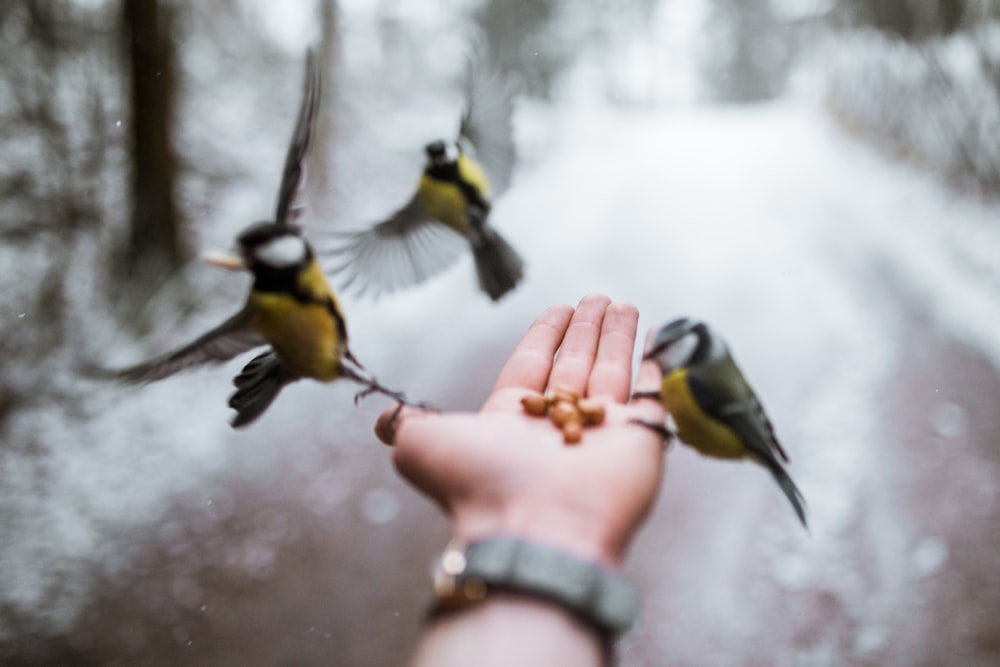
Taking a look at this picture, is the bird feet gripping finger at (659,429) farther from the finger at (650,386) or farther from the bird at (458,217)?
the bird at (458,217)

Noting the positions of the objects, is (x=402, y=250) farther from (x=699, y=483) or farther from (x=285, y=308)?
(x=699, y=483)

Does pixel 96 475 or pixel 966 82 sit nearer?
pixel 96 475

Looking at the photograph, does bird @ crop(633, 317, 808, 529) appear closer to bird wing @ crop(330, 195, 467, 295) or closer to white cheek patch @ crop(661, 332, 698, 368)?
white cheek patch @ crop(661, 332, 698, 368)

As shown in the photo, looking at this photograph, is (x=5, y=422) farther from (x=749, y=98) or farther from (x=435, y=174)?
(x=749, y=98)

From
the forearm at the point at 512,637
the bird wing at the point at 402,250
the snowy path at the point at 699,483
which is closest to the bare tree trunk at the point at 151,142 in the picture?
the snowy path at the point at 699,483

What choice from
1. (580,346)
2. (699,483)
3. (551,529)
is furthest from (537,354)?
(699,483)

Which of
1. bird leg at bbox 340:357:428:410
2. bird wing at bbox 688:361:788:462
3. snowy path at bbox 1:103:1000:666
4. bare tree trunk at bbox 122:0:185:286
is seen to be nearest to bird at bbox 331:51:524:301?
snowy path at bbox 1:103:1000:666

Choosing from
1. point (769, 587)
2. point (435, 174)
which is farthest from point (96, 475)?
point (769, 587)
